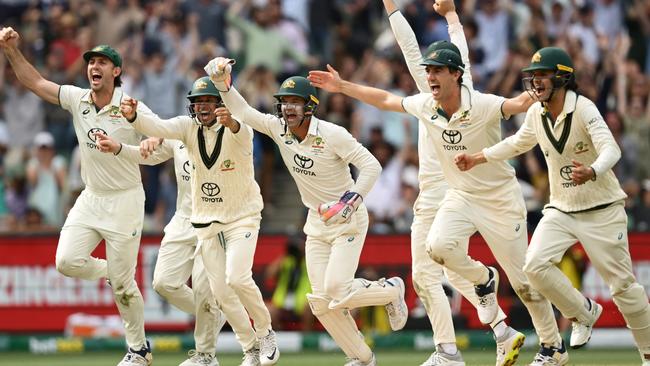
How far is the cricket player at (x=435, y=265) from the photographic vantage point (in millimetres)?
12836

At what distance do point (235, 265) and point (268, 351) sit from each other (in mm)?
872

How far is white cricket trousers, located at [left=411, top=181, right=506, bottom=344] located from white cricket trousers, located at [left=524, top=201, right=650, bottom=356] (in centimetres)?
90

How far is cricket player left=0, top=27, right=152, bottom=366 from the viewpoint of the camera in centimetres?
1344

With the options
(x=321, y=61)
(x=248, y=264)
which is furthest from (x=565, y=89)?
(x=321, y=61)

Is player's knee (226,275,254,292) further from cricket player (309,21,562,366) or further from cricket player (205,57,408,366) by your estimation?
cricket player (309,21,562,366)

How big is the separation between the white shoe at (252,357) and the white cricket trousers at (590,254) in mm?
2834

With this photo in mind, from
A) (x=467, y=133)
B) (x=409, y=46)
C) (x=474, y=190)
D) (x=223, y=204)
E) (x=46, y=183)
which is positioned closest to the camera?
(x=467, y=133)

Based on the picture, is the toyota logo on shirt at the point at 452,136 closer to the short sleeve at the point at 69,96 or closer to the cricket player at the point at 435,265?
the cricket player at the point at 435,265

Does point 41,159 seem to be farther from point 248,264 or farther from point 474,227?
point 474,227

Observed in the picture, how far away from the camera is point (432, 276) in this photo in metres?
13.1

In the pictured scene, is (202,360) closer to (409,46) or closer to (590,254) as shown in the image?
(409,46)

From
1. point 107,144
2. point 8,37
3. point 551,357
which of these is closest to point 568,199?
point 551,357

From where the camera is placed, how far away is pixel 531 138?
12.3 meters

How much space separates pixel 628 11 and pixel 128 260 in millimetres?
10405
